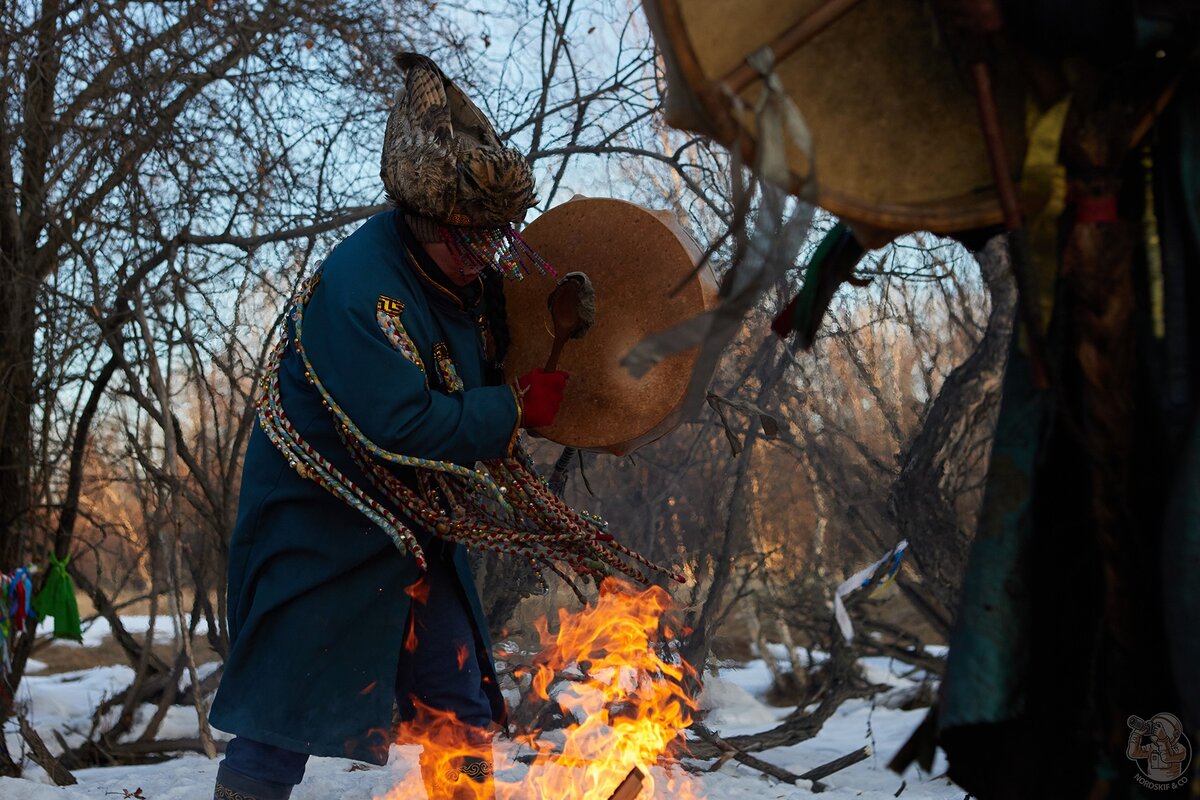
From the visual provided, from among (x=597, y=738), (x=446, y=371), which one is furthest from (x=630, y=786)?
(x=446, y=371)

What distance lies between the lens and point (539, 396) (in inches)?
103

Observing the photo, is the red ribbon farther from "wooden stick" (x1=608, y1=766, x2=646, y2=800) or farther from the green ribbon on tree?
the green ribbon on tree

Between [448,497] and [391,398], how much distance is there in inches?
13.5

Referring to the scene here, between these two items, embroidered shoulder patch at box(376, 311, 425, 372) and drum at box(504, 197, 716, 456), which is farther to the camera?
drum at box(504, 197, 716, 456)

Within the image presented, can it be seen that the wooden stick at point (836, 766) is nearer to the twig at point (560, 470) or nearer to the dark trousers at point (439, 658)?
the twig at point (560, 470)

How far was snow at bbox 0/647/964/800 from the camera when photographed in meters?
3.95

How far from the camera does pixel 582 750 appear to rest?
11.5ft

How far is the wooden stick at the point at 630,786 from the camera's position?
2721mm

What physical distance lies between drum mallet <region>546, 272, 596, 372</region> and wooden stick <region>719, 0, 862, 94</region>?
1269 millimetres

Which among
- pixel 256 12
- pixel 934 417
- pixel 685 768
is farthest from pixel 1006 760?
pixel 256 12

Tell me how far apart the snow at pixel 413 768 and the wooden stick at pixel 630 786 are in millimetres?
683

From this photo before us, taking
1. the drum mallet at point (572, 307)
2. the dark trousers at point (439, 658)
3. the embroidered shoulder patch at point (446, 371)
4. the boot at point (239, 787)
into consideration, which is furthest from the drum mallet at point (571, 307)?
the boot at point (239, 787)

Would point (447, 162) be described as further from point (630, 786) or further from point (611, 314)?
point (630, 786)

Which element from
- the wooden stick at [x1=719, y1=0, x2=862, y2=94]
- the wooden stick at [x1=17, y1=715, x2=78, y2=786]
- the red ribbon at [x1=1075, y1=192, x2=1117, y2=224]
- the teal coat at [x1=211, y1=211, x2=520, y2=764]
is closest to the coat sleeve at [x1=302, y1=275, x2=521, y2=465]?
the teal coat at [x1=211, y1=211, x2=520, y2=764]
